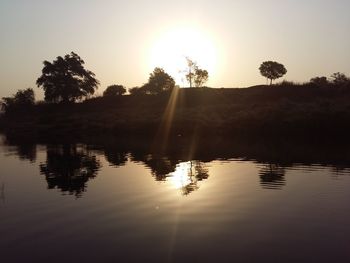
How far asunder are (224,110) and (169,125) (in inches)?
615

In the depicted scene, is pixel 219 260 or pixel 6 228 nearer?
pixel 219 260

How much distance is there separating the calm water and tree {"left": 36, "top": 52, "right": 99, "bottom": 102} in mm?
111303

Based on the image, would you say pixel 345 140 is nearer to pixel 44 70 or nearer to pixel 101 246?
pixel 101 246

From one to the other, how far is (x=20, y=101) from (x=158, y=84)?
196ft

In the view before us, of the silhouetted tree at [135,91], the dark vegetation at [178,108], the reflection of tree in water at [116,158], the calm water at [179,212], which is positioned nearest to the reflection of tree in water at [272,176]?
the calm water at [179,212]

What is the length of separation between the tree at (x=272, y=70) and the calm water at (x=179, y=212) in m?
98.4

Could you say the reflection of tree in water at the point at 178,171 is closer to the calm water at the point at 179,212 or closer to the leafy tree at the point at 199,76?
the calm water at the point at 179,212

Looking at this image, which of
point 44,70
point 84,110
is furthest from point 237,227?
point 44,70

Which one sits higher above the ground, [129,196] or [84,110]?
[84,110]

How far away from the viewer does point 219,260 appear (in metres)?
15.9

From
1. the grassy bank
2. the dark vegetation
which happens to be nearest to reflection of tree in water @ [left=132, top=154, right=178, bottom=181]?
the dark vegetation

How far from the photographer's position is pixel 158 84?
150 meters

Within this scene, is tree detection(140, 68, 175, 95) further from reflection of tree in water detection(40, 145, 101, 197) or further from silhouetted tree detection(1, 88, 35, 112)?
reflection of tree in water detection(40, 145, 101, 197)

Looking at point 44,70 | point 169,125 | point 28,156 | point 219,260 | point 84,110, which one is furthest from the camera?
point 44,70
